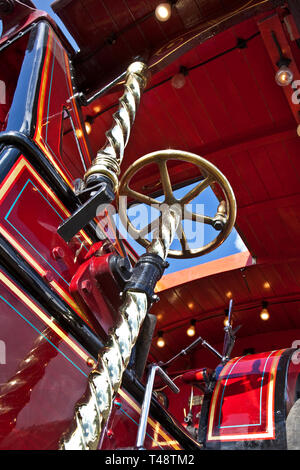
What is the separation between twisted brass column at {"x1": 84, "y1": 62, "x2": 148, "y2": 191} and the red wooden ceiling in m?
1.74

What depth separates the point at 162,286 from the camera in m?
6.99

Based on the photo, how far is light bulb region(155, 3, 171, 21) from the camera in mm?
4027

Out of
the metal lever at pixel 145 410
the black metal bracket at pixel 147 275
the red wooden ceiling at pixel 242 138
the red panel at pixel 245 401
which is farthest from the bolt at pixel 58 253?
the red wooden ceiling at pixel 242 138

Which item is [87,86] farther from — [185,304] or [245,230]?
[185,304]

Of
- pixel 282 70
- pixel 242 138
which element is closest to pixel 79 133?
pixel 282 70

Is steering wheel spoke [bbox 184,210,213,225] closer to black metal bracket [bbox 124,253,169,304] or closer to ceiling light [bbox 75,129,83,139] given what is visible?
black metal bracket [bbox 124,253,169,304]

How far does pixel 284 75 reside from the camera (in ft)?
13.9

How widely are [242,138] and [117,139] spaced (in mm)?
3241

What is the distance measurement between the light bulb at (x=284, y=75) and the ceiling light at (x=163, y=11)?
1.17 m

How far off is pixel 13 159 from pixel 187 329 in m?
6.08

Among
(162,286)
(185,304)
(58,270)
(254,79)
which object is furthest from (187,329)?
(58,270)

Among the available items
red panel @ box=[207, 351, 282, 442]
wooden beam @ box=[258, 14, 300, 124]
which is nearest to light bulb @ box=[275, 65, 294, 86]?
wooden beam @ box=[258, 14, 300, 124]

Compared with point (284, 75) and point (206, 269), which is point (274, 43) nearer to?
point (284, 75)
